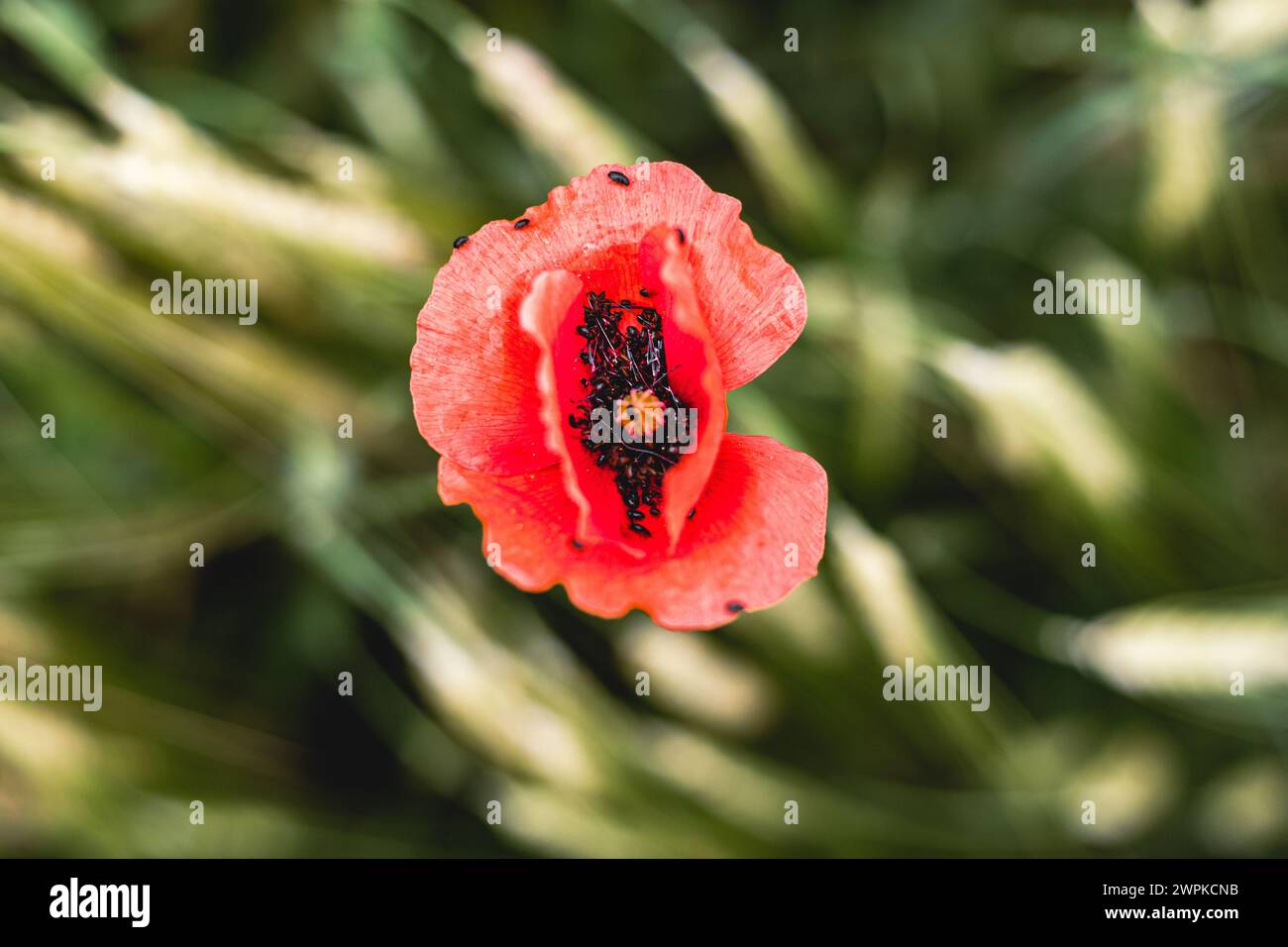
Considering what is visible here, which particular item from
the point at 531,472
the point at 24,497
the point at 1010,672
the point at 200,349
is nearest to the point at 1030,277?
the point at 1010,672

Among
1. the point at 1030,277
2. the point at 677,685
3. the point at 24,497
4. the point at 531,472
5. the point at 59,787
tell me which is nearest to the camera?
the point at 531,472

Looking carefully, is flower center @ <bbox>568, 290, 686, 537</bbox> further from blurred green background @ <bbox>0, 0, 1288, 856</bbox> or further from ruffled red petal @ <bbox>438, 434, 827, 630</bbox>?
blurred green background @ <bbox>0, 0, 1288, 856</bbox>

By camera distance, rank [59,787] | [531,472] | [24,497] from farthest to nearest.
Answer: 1. [24,497]
2. [59,787]
3. [531,472]

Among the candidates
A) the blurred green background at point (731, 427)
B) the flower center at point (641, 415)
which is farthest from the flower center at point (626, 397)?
the blurred green background at point (731, 427)

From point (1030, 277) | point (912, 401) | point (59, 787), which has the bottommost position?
point (59, 787)

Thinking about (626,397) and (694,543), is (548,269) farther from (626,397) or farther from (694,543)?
(694,543)

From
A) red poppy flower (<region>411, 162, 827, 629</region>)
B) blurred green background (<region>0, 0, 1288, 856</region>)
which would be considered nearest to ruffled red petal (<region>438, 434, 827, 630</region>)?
red poppy flower (<region>411, 162, 827, 629</region>)
